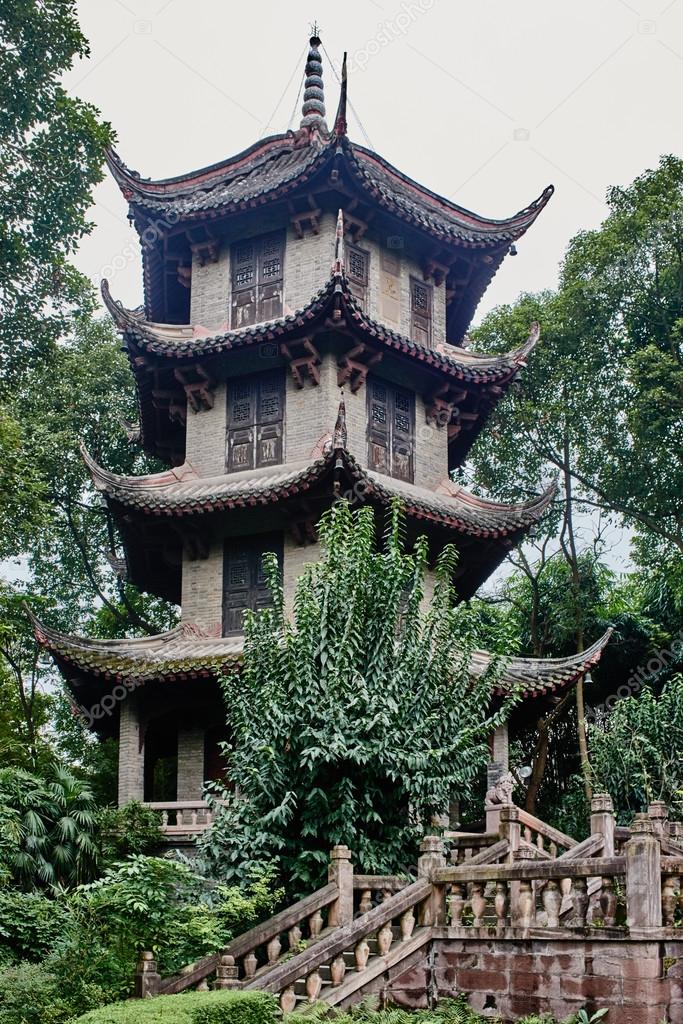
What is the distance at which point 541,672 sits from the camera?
18922 mm

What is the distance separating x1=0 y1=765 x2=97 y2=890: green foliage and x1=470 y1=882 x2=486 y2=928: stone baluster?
21.6ft

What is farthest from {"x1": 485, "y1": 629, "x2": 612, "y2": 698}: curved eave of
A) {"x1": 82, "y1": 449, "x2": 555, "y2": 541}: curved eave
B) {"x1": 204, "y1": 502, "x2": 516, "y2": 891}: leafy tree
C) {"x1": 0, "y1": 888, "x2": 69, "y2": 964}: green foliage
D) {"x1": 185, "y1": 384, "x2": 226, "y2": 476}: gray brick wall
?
{"x1": 0, "y1": 888, "x2": 69, "y2": 964}: green foliage

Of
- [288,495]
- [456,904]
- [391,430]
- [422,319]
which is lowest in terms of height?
[456,904]

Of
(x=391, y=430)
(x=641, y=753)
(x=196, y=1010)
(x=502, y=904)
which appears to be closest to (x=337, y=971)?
(x=502, y=904)

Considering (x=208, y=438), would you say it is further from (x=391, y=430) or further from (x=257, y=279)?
(x=391, y=430)

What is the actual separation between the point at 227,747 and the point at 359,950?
3216 mm

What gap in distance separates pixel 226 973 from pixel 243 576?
351 inches

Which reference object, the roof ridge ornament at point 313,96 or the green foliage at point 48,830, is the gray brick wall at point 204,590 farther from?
the roof ridge ornament at point 313,96

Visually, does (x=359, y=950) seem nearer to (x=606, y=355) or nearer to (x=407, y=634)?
(x=407, y=634)

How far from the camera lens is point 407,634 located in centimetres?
1362

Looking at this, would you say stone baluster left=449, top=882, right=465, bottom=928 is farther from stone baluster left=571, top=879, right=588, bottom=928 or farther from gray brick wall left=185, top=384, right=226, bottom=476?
gray brick wall left=185, top=384, right=226, bottom=476

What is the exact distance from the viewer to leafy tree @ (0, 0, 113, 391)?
15.9 m

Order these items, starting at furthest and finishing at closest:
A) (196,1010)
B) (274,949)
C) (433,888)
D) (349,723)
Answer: (349,723) → (433,888) → (274,949) → (196,1010)

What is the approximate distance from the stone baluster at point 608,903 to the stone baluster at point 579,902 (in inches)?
6.4
